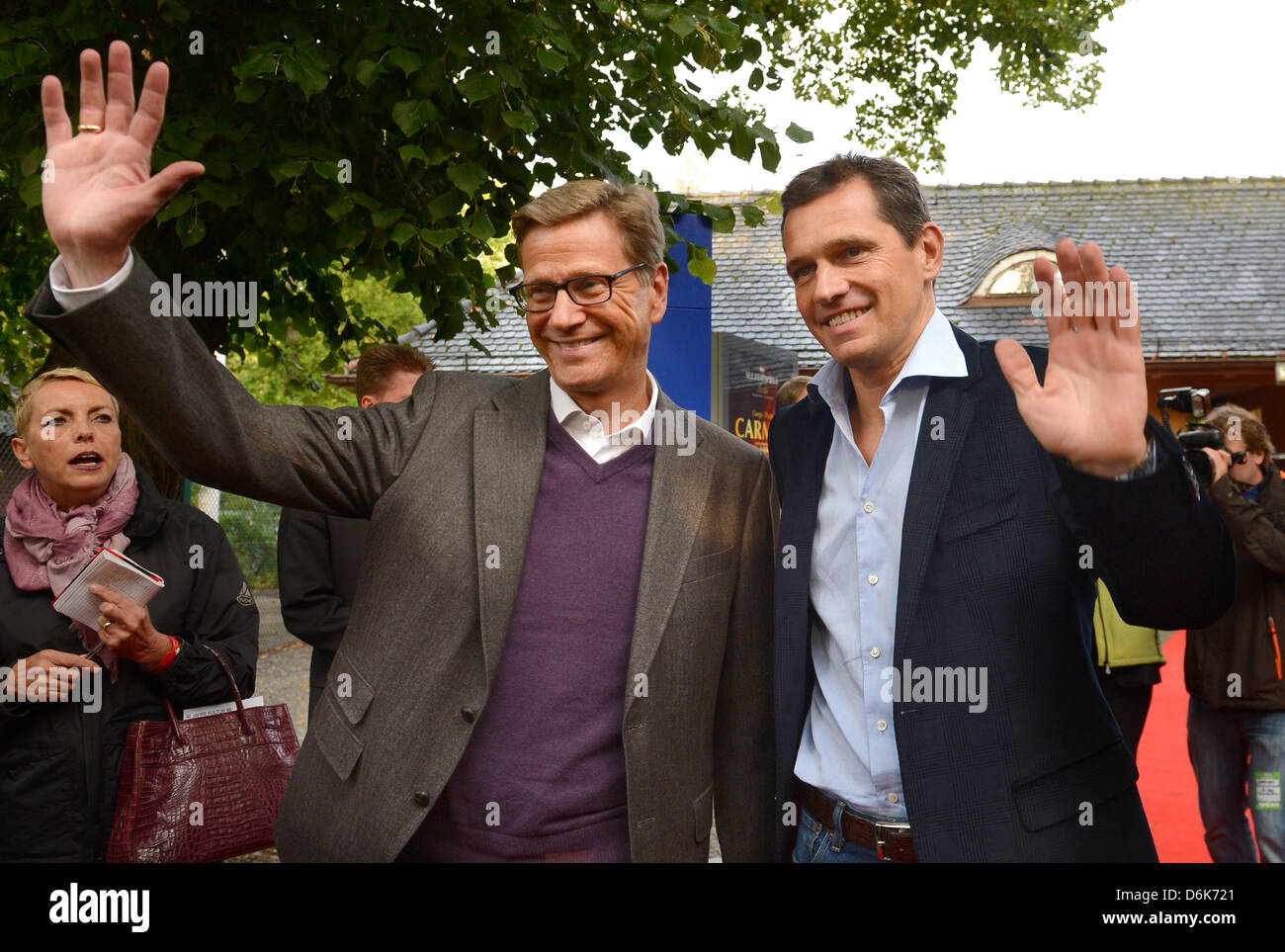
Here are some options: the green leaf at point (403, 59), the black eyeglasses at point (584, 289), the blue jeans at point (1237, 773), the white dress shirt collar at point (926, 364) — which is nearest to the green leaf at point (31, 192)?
the green leaf at point (403, 59)

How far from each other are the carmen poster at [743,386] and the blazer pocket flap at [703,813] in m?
4.82

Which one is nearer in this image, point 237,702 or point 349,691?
point 349,691

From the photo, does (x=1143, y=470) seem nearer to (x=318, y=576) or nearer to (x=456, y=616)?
(x=456, y=616)

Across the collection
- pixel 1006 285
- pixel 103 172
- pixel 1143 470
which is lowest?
pixel 1143 470

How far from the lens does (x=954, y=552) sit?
7.32 ft

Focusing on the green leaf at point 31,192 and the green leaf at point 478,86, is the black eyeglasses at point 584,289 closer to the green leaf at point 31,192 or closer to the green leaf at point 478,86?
the green leaf at point 478,86

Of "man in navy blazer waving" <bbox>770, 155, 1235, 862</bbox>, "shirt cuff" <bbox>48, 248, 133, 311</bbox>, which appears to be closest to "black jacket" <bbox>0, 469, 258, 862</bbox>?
"shirt cuff" <bbox>48, 248, 133, 311</bbox>

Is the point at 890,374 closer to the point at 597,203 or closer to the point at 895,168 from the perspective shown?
the point at 895,168

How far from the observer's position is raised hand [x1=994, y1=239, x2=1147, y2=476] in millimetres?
1908

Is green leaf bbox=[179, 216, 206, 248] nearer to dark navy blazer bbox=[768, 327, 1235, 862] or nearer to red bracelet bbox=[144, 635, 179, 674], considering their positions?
red bracelet bbox=[144, 635, 179, 674]

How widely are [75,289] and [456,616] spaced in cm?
91

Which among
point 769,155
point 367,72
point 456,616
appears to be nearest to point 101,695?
point 456,616
